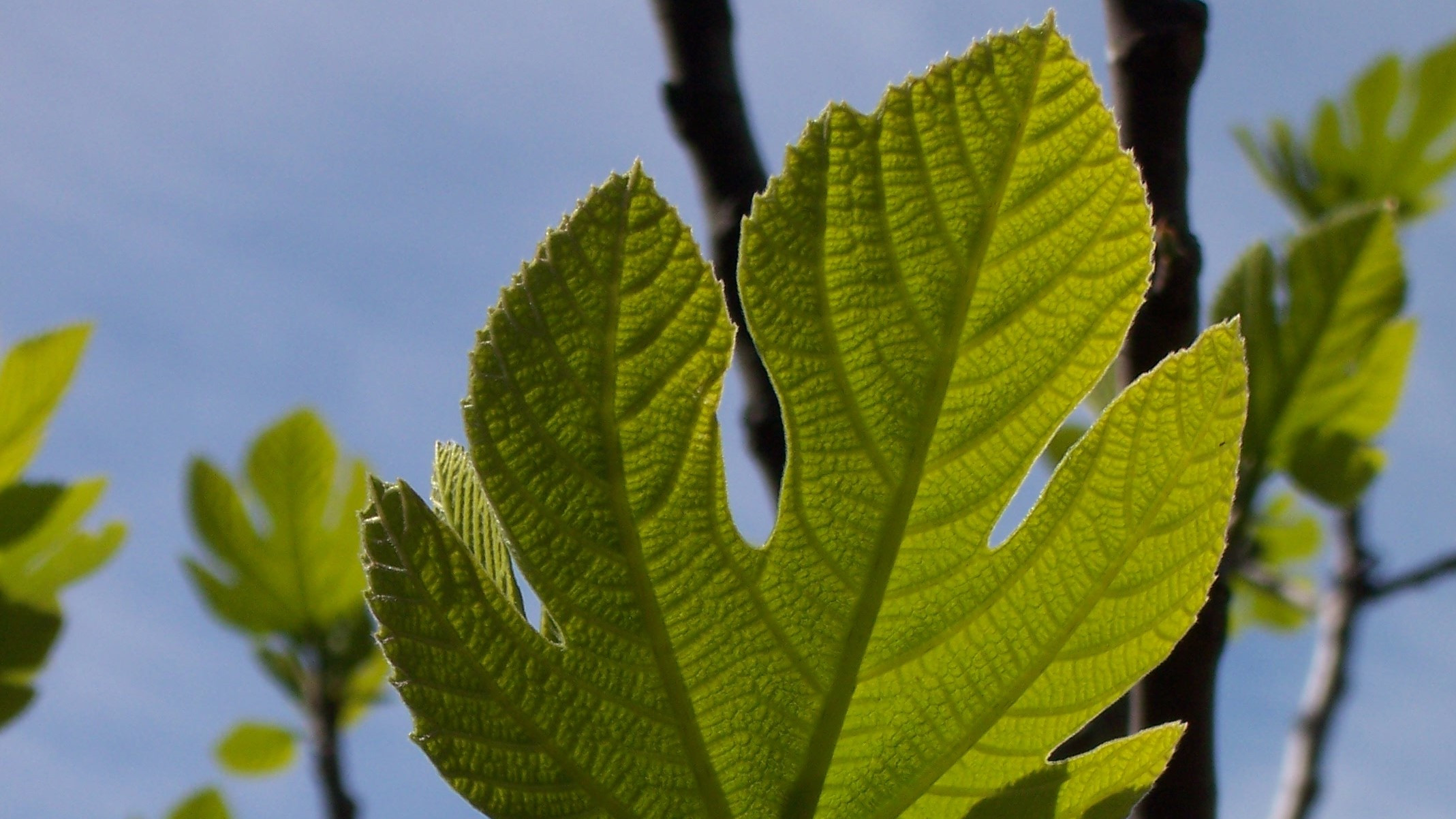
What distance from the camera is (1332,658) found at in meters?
2.21

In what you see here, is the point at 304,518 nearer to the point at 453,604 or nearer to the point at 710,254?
the point at 710,254

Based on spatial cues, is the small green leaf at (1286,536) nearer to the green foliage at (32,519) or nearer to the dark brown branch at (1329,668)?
the dark brown branch at (1329,668)

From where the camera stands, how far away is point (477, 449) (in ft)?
1.87

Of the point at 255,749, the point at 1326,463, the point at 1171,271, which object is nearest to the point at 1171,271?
the point at 1171,271

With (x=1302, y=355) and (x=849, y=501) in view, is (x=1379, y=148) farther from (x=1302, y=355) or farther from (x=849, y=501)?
(x=849, y=501)

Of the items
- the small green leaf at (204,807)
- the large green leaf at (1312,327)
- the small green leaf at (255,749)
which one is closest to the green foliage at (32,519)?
the small green leaf at (204,807)

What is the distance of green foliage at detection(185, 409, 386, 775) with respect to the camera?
1985 mm

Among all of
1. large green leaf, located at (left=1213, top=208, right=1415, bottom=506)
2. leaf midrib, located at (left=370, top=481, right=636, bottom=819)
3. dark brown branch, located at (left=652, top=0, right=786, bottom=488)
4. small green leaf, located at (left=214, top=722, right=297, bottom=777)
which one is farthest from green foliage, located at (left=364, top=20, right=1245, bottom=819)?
small green leaf, located at (left=214, top=722, right=297, bottom=777)

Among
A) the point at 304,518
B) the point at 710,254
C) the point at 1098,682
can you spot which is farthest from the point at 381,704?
the point at 1098,682

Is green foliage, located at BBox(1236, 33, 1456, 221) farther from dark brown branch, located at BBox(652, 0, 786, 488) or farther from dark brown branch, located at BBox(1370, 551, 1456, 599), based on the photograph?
dark brown branch, located at BBox(652, 0, 786, 488)

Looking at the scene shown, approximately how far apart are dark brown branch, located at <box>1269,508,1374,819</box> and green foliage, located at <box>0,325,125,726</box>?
185cm

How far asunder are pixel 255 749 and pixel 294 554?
0.53 meters

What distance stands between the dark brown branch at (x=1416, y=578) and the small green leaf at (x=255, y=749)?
1946mm

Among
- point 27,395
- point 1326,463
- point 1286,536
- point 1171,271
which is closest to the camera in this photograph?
point 1171,271
